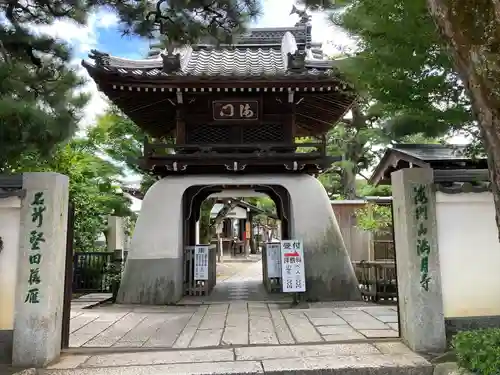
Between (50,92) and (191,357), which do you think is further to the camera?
(50,92)

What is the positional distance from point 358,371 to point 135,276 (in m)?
7.13

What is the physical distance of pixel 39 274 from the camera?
15.7 ft

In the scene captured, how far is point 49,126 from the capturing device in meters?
6.03

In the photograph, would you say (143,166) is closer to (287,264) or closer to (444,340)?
(287,264)

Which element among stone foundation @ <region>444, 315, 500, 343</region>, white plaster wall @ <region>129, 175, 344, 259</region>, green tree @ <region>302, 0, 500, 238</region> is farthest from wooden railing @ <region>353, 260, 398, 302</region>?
green tree @ <region>302, 0, 500, 238</region>

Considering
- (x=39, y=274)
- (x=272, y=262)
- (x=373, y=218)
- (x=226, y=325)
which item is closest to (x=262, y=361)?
(x=226, y=325)

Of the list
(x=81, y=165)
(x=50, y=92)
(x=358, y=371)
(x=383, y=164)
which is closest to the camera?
(x=358, y=371)

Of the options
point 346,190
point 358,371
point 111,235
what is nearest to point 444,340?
point 358,371

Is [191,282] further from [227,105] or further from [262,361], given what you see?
[262,361]

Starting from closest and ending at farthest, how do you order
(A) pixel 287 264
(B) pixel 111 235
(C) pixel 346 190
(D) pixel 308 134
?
(A) pixel 287 264 < (D) pixel 308 134 < (B) pixel 111 235 < (C) pixel 346 190

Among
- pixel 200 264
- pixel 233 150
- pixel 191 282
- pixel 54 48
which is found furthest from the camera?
pixel 191 282

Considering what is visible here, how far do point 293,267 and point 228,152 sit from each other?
3.22 metres

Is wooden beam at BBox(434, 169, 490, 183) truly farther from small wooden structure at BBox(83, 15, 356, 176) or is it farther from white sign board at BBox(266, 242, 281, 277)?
white sign board at BBox(266, 242, 281, 277)

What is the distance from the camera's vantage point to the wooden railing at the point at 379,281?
9438 millimetres
